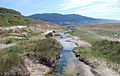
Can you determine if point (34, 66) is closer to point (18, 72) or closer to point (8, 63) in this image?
point (18, 72)

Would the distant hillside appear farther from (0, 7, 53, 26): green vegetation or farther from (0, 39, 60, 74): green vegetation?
(0, 39, 60, 74): green vegetation

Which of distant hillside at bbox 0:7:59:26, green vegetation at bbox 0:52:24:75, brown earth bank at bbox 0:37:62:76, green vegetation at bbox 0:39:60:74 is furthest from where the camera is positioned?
distant hillside at bbox 0:7:59:26

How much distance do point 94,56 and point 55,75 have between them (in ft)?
28.9

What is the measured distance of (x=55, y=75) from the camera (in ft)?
45.0

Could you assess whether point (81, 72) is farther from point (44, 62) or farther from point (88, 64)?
point (44, 62)

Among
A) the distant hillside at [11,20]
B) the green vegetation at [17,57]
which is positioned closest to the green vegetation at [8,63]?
the green vegetation at [17,57]

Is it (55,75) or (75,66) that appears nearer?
(55,75)

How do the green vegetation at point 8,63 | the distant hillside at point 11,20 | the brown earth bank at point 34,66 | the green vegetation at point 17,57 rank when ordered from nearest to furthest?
1. the green vegetation at point 8,63
2. the green vegetation at point 17,57
3. the brown earth bank at point 34,66
4. the distant hillside at point 11,20

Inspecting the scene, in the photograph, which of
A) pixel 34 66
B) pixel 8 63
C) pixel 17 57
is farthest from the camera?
pixel 34 66

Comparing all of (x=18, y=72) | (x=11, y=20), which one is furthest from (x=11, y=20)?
(x=18, y=72)

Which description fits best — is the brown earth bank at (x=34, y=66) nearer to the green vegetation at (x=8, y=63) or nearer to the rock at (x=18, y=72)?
the rock at (x=18, y=72)

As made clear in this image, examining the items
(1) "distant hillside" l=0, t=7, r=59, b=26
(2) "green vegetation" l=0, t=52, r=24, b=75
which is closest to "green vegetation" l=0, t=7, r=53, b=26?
(1) "distant hillside" l=0, t=7, r=59, b=26

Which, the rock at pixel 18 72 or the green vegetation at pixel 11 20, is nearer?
the rock at pixel 18 72

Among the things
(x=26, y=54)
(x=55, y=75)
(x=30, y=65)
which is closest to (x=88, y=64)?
(x=55, y=75)
